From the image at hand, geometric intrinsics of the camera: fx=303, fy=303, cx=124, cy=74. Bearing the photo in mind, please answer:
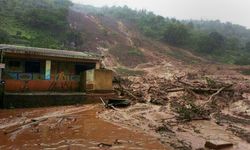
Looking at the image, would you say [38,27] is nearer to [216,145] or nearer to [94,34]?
[94,34]

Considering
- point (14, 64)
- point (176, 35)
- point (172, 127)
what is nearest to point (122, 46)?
point (176, 35)

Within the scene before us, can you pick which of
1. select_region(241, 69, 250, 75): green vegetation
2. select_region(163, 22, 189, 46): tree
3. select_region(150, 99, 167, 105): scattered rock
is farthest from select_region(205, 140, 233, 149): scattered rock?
select_region(163, 22, 189, 46): tree

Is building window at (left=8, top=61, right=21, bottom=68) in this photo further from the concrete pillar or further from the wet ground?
the wet ground

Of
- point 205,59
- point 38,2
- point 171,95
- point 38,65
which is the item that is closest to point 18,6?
point 38,2

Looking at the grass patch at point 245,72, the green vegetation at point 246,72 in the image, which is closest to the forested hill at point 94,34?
the green vegetation at point 246,72

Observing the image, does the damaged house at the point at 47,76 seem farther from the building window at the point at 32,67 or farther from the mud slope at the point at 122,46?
the mud slope at the point at 122,46

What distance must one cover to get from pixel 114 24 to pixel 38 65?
45925mm

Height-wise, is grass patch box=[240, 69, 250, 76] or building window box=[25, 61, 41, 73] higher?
grass patch box=[240, 69, 250, 76]

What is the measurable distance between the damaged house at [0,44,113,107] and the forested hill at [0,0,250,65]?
1459 centimetres

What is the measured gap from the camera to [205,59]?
49.3m

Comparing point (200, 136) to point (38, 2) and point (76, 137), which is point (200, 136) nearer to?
point (76, 137)

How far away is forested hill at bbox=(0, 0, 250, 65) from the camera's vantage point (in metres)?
43.8

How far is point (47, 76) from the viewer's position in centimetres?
2133

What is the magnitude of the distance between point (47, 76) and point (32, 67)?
1189 millimetres
